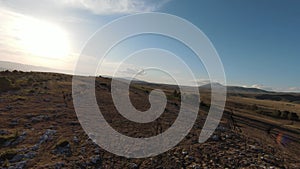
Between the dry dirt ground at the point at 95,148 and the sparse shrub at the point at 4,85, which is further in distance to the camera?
the sparse shrub at the point at 4,85

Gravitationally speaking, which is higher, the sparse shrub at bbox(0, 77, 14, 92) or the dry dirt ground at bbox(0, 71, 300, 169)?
the sparse shrub at bbox(0, 77, 14, 92)

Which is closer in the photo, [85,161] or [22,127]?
[85,161]

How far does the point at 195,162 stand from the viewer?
1313cm

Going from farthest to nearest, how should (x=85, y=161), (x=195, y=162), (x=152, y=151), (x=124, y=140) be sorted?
(x=124, y=140) < (x=152, y=151) < (x=195, y=162) < (x=85, y=161)

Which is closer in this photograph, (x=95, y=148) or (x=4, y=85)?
(x=95, y=148)

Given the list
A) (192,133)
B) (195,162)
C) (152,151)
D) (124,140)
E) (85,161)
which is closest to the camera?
(85,161)

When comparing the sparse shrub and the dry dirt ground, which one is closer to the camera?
the dry dirt ground

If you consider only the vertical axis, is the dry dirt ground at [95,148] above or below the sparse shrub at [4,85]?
below

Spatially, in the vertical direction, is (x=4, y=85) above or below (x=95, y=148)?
above

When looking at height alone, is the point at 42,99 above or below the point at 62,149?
above

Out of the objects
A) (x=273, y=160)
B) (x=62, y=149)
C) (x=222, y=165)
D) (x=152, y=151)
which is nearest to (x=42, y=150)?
(x=62, y=149)

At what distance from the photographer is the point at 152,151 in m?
14.3

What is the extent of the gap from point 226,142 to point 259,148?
7.33 ft

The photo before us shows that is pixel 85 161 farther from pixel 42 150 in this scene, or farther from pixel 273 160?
pixel 273 160
